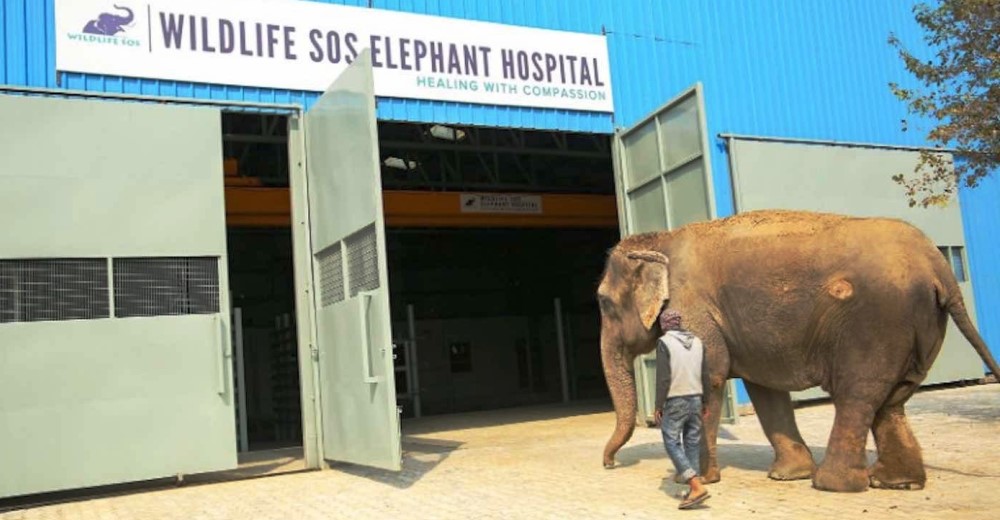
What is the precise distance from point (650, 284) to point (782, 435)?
181cm

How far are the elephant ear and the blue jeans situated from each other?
1236 millimetres

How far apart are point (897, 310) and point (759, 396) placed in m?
1.74

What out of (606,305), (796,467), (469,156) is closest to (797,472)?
(796,467)

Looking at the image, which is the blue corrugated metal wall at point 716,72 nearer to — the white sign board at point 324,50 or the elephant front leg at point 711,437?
the white sign board at point 324,50

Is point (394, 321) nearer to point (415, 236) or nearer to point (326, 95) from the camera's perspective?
point (415, 236)

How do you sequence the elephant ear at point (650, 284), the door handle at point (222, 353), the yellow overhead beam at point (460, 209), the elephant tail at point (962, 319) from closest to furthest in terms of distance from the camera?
the elephant tail at point (962, 319), the elephant ear at point (650, 284), the door handle at point (222, 353), the yellow overhead beam at point (460, 209)

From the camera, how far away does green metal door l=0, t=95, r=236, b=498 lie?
8961mm

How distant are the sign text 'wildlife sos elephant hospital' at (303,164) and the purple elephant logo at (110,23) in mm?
24

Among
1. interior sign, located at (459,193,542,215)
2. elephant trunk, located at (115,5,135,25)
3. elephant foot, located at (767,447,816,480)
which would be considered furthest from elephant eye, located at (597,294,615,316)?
interior sign, located at (459,193,542,215)

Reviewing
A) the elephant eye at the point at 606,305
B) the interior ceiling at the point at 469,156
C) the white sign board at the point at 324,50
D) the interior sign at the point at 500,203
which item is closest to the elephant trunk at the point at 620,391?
the elephant eye at the point at 606,305

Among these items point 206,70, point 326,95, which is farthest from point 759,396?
point 206,70

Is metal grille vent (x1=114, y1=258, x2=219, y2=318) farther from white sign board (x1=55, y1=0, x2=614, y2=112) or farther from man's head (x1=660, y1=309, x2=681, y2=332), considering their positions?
man's head (x1=660, y1=309, x2=681, y2=332)

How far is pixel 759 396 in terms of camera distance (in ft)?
26.2

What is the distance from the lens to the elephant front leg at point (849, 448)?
6711 mm
